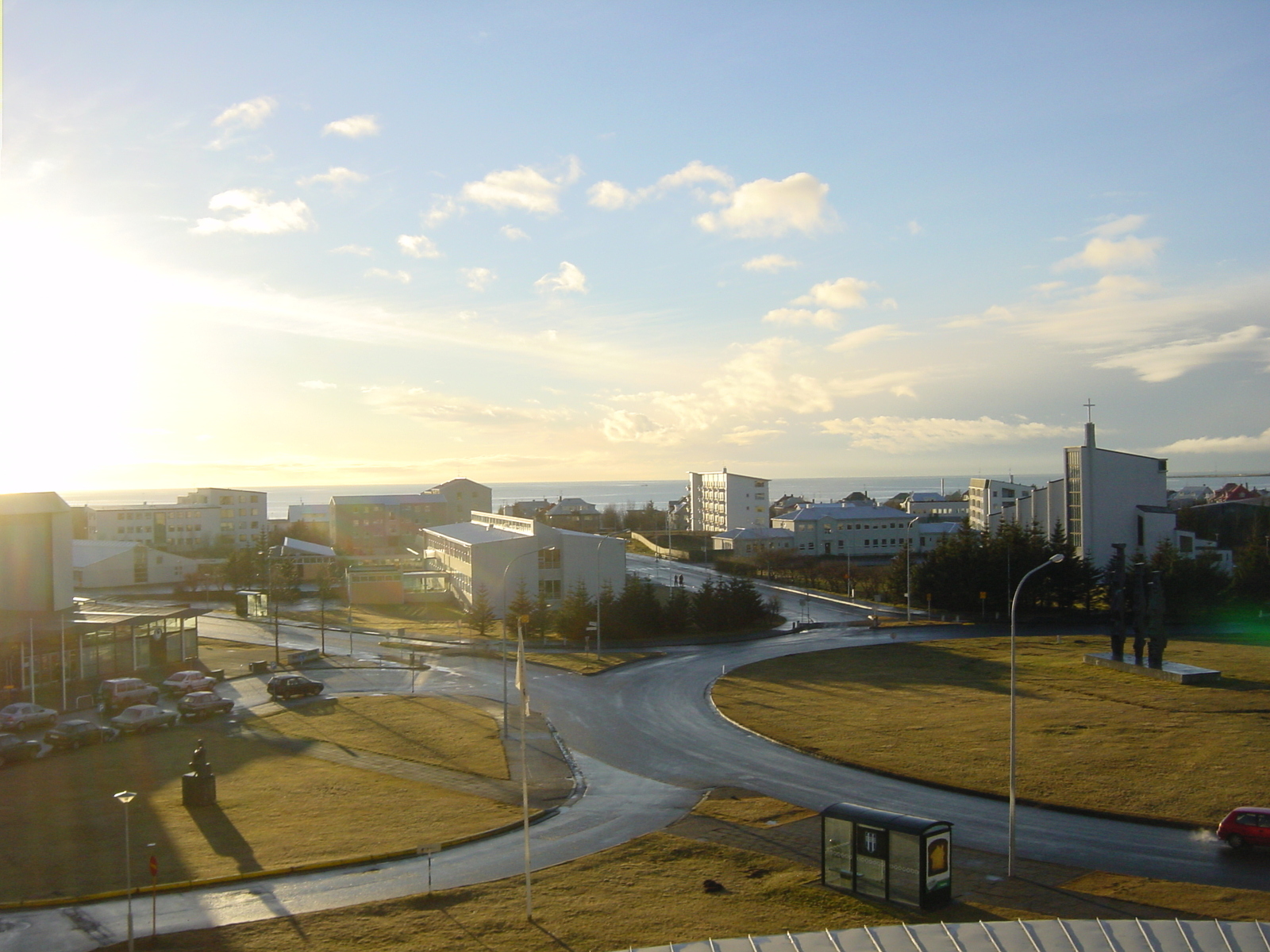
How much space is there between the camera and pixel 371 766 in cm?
3020

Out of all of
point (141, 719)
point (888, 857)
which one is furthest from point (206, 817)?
point (888, 857)

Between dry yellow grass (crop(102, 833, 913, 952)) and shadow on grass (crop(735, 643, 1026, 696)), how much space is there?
2457 cm

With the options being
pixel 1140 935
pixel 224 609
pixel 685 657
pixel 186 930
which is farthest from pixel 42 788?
pixel 224 609

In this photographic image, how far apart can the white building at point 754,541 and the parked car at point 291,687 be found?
227ft

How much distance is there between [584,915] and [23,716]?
97.8ft

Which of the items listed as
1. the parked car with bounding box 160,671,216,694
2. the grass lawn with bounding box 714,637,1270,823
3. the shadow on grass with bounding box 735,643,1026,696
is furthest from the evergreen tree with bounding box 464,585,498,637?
the grass lawn with bounding box 714,637,1270,823

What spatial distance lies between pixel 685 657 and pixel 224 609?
4694 centimetres

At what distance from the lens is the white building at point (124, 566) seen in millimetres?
88875

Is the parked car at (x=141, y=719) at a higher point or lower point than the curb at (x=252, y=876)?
lower

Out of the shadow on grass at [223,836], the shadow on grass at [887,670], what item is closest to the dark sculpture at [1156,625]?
the shadow on grass at [887,670]

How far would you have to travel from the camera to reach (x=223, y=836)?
76.0 feet

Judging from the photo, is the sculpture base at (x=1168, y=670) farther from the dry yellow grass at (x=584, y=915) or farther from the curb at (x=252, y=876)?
the curb at (x=252, y=876)

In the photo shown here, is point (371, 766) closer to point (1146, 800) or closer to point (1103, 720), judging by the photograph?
point (1146, 800)

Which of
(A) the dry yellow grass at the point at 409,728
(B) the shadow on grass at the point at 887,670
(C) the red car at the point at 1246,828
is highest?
(C) the red car at the point at 1246,828
